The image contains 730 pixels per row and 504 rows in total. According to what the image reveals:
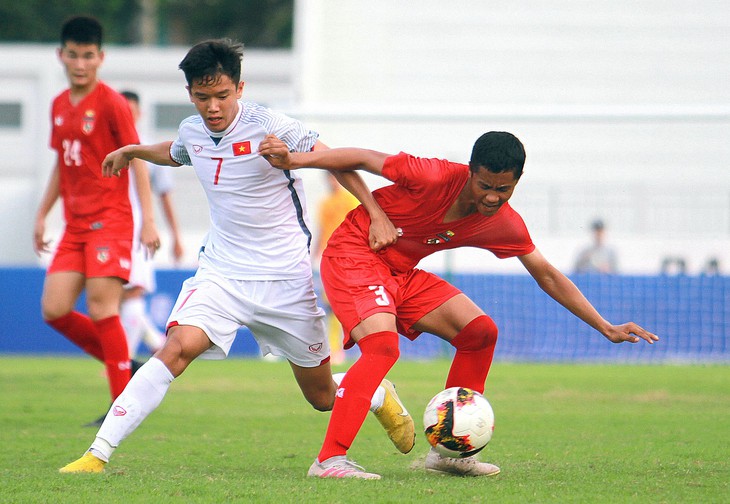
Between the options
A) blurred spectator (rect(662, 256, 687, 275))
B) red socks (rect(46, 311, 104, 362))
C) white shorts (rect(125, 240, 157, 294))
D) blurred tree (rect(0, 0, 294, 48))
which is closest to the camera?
red socks (rect(46, 311, 104, 362))

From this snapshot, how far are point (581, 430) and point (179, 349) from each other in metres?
3.18

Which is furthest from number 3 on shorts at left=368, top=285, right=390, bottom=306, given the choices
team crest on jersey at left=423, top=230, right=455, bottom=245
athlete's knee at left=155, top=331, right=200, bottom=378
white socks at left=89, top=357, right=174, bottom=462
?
white socks at left=89, top=357, right=174, bottom=462

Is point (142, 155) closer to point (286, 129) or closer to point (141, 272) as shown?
point (286, 129)

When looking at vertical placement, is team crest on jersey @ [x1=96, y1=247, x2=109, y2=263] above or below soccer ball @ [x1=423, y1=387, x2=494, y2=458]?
above

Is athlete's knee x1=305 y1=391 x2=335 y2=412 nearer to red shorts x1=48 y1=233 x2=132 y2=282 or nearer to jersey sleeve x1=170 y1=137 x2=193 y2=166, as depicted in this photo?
jersey sleeve x1=170 y1=137 x2=193 y2=166

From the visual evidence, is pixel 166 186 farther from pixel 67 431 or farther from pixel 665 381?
pixel 665 381

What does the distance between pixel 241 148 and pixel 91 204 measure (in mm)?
2032

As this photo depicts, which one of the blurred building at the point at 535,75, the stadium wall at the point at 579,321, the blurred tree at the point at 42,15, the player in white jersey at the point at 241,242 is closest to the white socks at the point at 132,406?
the player in white jersey at the point at 241,242

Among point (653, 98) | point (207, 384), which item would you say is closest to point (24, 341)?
point (207, 384)

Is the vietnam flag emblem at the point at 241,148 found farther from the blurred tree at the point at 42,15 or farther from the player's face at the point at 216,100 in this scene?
the blurred tree at the point at 42,15

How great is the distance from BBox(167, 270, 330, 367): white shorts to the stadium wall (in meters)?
8.39

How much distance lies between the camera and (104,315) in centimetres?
719

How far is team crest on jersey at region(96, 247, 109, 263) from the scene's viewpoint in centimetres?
718

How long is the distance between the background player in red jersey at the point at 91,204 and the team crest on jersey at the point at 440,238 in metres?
2.13
